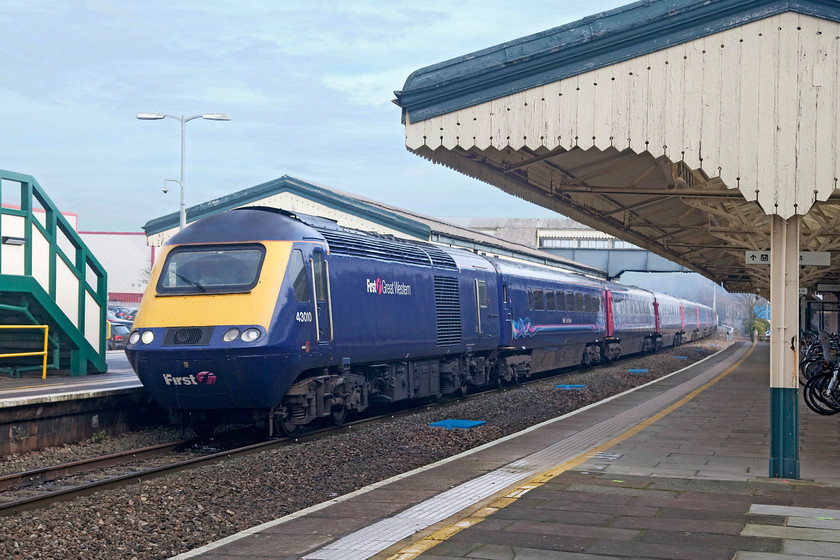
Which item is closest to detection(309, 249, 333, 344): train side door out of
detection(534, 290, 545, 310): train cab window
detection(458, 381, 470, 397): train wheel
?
detection(458, 381, 470, 397): train wheel

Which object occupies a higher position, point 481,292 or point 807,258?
point 807,258

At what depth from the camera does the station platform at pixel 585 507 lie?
6.38 m

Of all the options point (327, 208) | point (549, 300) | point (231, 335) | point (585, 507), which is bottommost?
point (585, 507)

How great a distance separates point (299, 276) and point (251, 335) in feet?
3.80

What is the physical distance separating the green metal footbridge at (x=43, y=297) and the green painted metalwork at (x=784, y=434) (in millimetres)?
12922

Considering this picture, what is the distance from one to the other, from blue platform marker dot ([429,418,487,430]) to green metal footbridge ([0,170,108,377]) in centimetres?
783

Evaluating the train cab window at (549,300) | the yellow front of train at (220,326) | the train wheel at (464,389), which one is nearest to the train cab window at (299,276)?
the yellow front of train at (220,326)

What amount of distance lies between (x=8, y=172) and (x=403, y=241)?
7414 mm

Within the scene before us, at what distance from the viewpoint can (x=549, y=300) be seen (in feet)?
80.9

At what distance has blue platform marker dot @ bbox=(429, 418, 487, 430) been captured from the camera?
45.6 feet

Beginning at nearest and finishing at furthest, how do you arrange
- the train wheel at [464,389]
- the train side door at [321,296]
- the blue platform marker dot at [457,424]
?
the train side door at [321,296] → the blue platform marker dot at [457,424] → the train wheel at [464,389]

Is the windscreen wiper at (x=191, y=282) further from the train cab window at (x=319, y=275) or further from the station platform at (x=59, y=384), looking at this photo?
the station platform at (x=59, y=384)

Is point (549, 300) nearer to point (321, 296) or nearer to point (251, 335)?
point (321, 296)

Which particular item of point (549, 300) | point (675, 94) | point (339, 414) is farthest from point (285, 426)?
point (549, 300)
